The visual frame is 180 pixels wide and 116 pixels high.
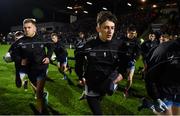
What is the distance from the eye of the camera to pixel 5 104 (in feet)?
34.6

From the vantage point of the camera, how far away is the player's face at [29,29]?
26.1 ft

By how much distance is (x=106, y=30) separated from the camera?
5246mm

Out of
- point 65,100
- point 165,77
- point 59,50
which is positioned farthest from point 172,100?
point 59,50

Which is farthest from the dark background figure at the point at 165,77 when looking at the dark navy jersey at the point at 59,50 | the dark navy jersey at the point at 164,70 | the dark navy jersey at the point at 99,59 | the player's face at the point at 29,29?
the dark navy jersey at the point at 59,50

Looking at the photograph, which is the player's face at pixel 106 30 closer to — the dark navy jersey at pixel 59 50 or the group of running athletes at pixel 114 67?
the group of running athletes at pixel 114 67

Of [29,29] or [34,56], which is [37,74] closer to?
[34,56]

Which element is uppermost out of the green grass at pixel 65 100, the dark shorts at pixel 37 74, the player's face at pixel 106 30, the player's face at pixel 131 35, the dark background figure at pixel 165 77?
the player's face at pixel 106 30

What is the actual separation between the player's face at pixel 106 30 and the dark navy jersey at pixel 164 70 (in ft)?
2.19

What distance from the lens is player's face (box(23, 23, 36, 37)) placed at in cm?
797

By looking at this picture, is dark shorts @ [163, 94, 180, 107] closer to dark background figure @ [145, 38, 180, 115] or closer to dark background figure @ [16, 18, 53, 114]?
→ dark background figure @ [145, 38, 180, 115]

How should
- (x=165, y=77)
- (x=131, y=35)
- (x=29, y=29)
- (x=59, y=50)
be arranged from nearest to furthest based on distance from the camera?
(x=165, y=77) < (x=29, y=29) < (x=131, y=35) < (x=59, y=50)

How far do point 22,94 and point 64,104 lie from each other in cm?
205

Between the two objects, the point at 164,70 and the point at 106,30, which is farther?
the point at 106,30

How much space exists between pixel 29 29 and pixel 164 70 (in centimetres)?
390
